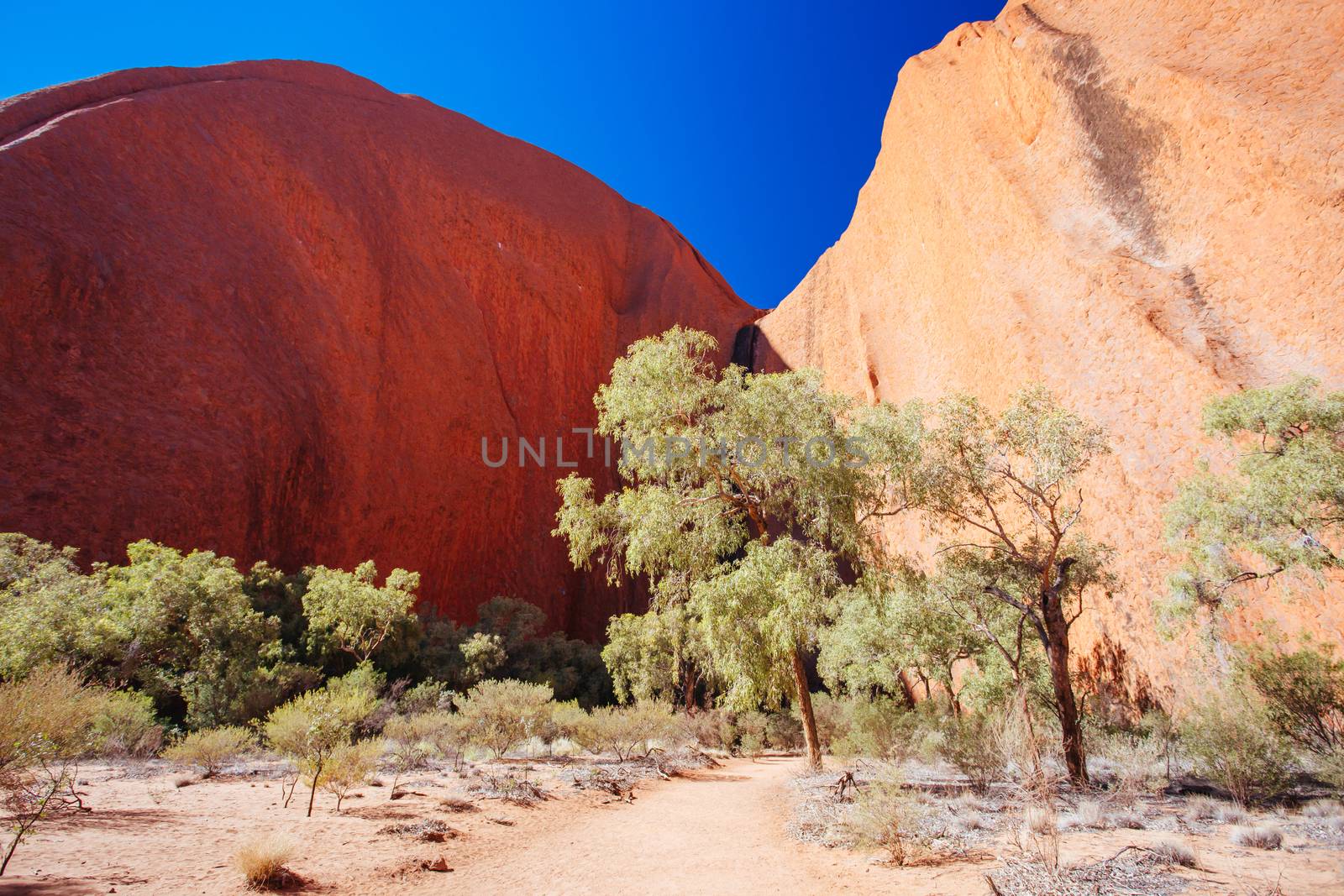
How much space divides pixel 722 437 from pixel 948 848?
22.0 ft

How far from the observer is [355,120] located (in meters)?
29.9

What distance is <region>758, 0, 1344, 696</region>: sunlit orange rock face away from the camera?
464 inches

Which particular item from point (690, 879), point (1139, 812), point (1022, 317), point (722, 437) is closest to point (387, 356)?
point (722, 437)

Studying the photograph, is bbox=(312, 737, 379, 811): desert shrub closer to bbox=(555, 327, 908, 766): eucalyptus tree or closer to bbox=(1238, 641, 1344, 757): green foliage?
bbox=(555, 327, 908, 766): eucalyptus tree

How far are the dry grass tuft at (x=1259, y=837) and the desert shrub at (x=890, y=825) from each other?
2.62m

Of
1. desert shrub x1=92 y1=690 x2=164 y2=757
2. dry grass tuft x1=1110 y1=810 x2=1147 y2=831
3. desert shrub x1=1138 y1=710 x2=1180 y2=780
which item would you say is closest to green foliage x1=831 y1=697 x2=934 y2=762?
desert shrub x1=1138 y1=710 x2=1180 y2=780

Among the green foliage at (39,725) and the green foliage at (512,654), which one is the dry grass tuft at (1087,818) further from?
the green foliage at (512,654)

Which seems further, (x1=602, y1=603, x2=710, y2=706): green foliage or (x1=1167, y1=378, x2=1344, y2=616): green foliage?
(x1=602, y1=603, x2=710, y2=706): green foliage

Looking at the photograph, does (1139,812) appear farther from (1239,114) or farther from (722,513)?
(1239,114)

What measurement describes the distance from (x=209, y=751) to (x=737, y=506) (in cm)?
886

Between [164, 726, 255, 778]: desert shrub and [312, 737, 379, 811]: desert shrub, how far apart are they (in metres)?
2.61

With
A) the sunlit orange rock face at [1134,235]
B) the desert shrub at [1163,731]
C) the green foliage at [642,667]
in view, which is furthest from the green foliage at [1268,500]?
the green foliage at [642,667]

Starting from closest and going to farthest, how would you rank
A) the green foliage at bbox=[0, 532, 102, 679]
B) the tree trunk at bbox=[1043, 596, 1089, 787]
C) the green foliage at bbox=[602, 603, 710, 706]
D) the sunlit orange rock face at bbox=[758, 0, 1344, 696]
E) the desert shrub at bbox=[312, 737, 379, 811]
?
the desert shrub at bbox=[312, 737, 379, 811], the tree trunk at bbox=[1043, 596, 1089, 787], the green foliage at bbox=[0, 532, 102, 679], the sunlit orange rock face at bbox=[758, 0, 1344, 696], the green foliage at bbox=[602, 603, 710, 706]

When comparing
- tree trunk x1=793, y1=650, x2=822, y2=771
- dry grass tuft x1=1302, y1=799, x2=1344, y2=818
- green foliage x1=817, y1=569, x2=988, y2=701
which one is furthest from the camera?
tree trunk x1=793, y1=650, x2=822, y2=771
